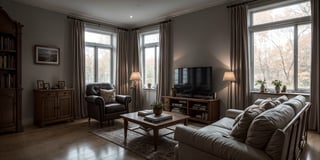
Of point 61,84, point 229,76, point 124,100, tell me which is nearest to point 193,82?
point 229,76

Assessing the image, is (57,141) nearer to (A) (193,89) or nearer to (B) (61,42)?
(B) (61,42)

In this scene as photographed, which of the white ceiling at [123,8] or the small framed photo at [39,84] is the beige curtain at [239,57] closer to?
the white ceiling at [123,8]

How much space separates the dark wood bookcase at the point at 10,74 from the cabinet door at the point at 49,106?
47 cm

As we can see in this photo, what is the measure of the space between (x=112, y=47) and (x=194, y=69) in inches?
119

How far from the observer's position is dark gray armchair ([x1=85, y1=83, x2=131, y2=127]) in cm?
445

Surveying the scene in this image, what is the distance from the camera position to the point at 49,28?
500 centimetres

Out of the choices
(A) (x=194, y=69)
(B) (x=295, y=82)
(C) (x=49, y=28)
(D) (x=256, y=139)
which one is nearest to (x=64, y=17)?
(C) (x=49, y=28)

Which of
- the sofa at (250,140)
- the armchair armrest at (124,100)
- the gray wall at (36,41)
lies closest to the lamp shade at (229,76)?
→ the sofa at (250,140)

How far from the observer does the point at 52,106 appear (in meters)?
4.61

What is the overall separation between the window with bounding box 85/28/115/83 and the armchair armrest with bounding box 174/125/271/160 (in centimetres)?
461

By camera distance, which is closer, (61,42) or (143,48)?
(61,42)

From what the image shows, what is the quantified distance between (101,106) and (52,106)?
1.23 meters

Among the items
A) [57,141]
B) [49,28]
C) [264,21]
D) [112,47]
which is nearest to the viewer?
[57,141]

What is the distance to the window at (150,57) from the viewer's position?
639 centimetres
